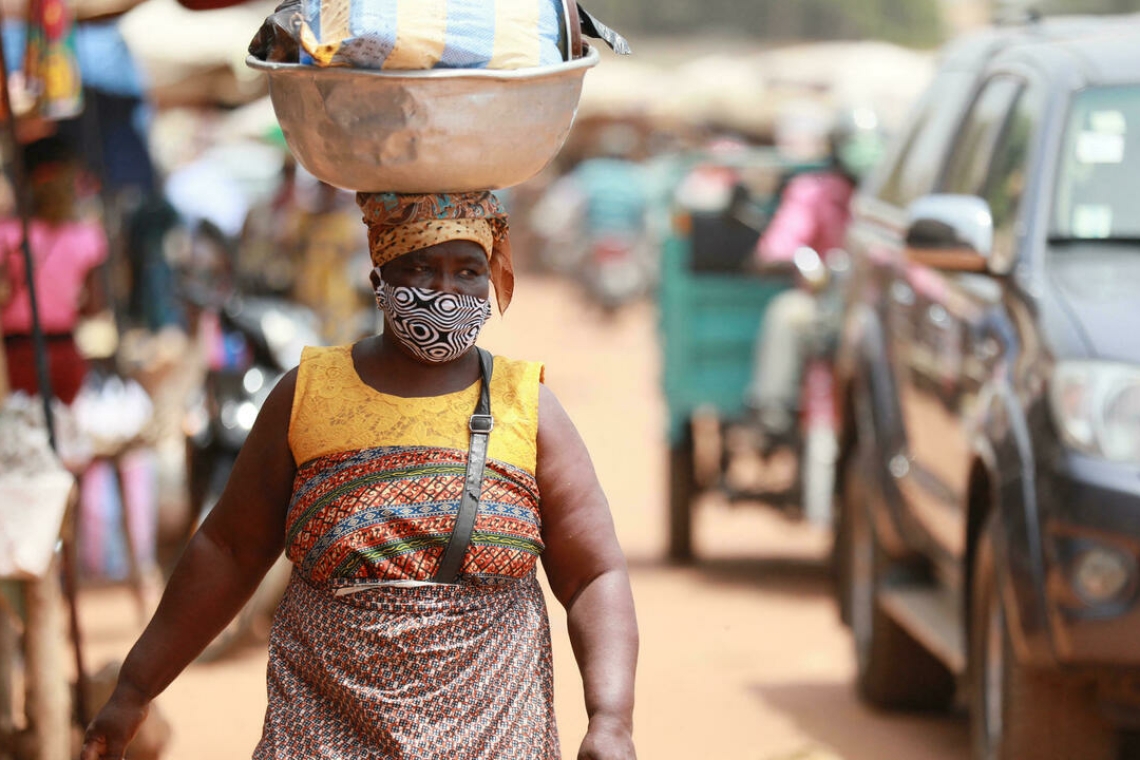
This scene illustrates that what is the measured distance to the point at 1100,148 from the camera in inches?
216

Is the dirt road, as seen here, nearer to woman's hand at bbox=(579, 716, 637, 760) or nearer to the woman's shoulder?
woman's hand at bbox=(579, 716, 637, 760)

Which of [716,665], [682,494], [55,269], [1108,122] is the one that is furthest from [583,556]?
[682,494]

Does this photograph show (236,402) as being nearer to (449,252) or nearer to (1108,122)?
(1108,122)

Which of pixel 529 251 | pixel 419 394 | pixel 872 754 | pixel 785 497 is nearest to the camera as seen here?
pixel 419 394

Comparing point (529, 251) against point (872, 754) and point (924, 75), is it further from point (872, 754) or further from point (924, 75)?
point (872, 754)

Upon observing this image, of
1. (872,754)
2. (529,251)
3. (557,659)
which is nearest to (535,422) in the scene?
(872,754)

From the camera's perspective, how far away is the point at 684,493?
10133mm

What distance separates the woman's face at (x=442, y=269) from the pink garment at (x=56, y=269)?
526cm

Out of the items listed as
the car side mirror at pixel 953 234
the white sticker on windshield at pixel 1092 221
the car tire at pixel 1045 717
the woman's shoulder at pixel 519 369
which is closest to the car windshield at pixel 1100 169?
the white sticker on windshield at pixel 1092 221

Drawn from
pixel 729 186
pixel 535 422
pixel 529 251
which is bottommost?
pixel 529 251

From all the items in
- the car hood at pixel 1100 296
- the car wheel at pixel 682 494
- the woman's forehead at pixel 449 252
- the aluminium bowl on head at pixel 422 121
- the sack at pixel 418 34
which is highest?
the sack at pixel 418 34

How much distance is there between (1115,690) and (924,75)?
25.9 m

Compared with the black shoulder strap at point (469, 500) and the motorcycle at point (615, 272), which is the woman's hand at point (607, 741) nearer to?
the black shoulder strap at point (469, 500)

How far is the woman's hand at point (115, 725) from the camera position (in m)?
3.01
